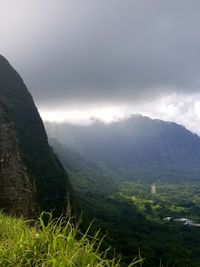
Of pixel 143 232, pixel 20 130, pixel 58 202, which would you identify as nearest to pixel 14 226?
pixel 58 202

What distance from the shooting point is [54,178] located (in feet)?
408

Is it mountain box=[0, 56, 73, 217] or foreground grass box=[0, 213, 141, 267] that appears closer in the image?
foreground grass box=[0, 213, 141, 267]

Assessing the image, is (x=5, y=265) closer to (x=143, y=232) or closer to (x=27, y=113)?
(x=27, y=113)

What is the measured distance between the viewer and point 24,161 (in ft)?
273

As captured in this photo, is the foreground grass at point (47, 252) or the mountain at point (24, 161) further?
the mountain at point (24, 161)

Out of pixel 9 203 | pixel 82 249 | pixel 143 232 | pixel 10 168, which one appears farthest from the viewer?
pixel 143 232

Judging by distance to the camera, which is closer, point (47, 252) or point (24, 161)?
point (47, 252)

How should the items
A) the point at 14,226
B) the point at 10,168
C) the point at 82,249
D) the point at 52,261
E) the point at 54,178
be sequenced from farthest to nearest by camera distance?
1. the point at 54,178
2. the point at 10,168
3. the point at 14,226
4. the point at 82,249
5. the point at 52,261

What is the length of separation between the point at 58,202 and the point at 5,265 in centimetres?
9376

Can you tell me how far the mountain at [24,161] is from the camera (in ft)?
110

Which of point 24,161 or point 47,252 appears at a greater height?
point 47,252

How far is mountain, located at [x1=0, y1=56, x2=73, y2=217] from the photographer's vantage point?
33594 millimetres

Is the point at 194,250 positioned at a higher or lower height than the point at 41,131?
lower

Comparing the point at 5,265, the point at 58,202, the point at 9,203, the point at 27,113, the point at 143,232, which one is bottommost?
the point at 143,232
